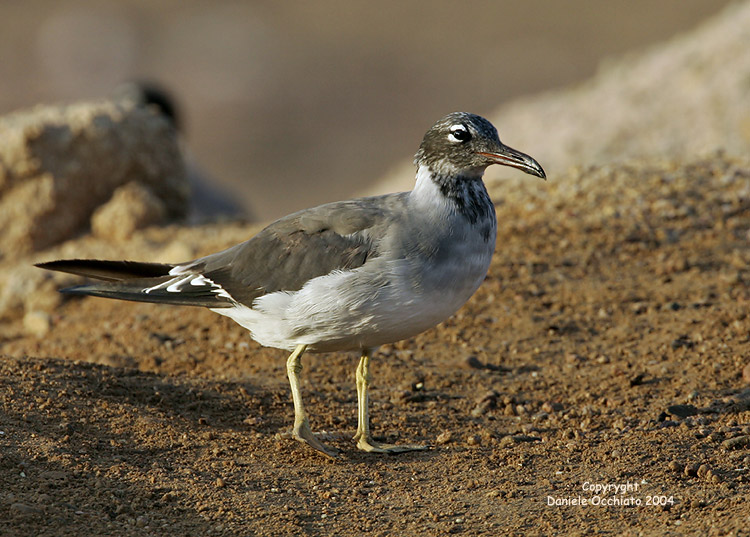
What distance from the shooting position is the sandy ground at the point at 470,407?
4.95 meters

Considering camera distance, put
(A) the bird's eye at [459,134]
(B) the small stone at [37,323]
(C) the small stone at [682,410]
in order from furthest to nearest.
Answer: (B) the small stone at [37,323]
(C) the small stone at [682,410]
(A) the bird's eye at [459,134]

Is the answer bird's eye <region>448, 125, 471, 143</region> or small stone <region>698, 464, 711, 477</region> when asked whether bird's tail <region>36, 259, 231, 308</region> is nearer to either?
bird's eye <region>448, 125, 471, 143</region>

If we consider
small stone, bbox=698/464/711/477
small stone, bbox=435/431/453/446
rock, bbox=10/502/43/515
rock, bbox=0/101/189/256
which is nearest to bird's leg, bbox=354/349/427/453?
small stone, bbox=435/431/453/446

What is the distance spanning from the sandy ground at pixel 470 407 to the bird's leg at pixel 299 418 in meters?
0.07

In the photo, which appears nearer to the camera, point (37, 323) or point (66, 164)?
point (37, 323)

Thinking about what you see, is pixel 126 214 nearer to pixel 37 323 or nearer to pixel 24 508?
pixel 37 323

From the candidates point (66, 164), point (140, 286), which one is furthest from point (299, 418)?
point (66, 164)

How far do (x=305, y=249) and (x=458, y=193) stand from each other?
1022 millimetres

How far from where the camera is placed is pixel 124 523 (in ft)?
15.7

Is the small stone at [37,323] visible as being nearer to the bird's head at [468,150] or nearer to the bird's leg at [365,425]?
the bird's leg at [365,425]

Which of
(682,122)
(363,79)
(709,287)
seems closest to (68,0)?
(363,79)

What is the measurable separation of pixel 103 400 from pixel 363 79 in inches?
899

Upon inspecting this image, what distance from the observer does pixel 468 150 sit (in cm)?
599

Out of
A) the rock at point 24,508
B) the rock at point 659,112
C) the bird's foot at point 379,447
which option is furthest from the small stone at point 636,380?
the rock at point 659,112
